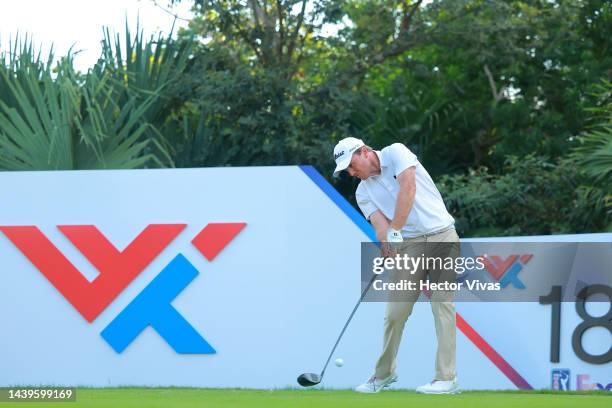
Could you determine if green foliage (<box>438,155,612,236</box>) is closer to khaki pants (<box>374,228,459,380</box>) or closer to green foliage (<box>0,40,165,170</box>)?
green foliage (<box>0,40,165,170</box>)

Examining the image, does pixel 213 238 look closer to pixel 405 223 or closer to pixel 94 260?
pixel 94 260

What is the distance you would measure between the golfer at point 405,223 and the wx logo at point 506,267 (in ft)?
→ 7.42

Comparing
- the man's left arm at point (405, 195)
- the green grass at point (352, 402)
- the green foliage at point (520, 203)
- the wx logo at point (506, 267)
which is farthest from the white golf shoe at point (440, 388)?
the green foliage at point (520, 203)

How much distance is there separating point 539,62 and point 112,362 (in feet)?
36.6

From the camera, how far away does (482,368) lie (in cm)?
823

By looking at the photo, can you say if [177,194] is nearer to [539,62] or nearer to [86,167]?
[86,167]

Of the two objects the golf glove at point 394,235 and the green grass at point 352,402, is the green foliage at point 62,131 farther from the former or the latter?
the green grass at point 352,402

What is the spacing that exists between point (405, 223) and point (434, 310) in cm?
54

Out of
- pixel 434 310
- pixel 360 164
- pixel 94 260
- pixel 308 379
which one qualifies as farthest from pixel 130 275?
pixel 434 310

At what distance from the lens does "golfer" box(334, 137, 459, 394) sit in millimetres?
6449

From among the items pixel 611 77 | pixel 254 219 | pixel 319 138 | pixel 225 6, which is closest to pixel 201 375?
pixel 254 219

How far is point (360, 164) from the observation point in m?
6.62

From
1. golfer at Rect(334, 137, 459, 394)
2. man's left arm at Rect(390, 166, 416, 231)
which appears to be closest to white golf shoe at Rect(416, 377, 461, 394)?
golfer at Rect(334, 137, 459, 394)

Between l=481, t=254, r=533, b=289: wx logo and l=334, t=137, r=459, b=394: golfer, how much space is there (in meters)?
2.26
